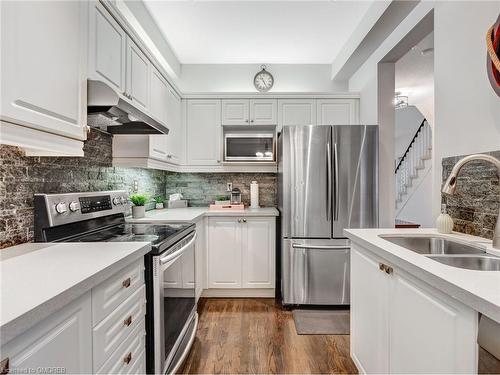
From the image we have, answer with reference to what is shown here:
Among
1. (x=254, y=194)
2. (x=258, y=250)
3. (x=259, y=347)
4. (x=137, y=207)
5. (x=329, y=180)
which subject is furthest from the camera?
(x=254, y=194)

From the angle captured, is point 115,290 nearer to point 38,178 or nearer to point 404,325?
point 38,178

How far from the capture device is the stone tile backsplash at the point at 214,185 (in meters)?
3.62

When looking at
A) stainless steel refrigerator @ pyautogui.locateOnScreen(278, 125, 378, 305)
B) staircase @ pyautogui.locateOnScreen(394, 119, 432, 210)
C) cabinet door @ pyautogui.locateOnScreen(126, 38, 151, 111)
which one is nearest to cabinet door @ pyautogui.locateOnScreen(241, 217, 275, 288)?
stainless steel refrigerator @ pyautogui.locateOnScreen(278, 125, 378, 305)

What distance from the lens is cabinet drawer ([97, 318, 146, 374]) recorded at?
1.05 meters

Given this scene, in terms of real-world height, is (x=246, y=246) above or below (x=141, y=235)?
below

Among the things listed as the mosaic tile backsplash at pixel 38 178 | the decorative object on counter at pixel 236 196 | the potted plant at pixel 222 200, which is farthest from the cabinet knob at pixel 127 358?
the decorative object on counter at pixel 236 196

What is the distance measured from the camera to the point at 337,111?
3.34 meters

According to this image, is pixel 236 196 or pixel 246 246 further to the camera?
pixel 236 196

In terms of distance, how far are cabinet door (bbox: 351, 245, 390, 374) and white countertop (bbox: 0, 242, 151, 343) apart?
115 cm

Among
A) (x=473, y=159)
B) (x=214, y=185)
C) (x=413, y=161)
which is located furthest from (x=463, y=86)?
(x=413, y=161)

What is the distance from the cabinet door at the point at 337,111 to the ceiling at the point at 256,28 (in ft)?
2.08

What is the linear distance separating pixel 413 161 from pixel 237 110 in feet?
17.3

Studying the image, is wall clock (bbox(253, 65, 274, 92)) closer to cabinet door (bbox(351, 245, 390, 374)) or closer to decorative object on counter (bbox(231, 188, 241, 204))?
decorative object on counter (bbox(231, 188, 241, 204))

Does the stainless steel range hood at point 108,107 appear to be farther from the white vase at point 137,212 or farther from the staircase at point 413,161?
the staircase at point 413,161
